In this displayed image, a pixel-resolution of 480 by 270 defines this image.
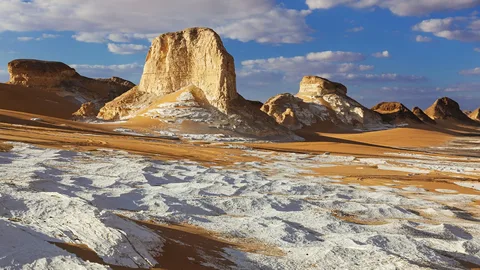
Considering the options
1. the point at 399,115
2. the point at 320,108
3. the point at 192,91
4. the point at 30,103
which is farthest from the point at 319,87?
the point at 30,103

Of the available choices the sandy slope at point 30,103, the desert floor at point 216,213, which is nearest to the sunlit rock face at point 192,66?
the sandy slope at point 30,103

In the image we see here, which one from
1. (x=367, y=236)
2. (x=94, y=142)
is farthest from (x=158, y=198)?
(x=94, y=142)

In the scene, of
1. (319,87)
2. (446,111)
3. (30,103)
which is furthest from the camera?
(446,111)

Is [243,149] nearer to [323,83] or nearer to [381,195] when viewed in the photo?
[381,195]

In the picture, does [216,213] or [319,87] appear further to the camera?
[319,87]

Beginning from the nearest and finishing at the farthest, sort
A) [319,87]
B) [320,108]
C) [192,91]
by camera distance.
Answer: [192,91]
[320,108]
[319,87]

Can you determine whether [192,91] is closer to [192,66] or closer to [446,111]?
[192,66]

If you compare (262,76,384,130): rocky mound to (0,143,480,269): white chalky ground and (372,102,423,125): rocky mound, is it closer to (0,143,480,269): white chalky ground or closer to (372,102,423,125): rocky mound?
(372,102,423,125): rocky mound

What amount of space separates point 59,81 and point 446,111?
80.5m

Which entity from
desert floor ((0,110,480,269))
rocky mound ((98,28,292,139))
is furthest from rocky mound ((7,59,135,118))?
desert floor ((0,110,480,269))

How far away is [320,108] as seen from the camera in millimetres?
65375

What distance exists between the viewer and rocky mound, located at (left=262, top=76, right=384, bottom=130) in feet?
199

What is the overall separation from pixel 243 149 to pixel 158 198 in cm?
1698

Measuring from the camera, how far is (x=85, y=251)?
508 cm
